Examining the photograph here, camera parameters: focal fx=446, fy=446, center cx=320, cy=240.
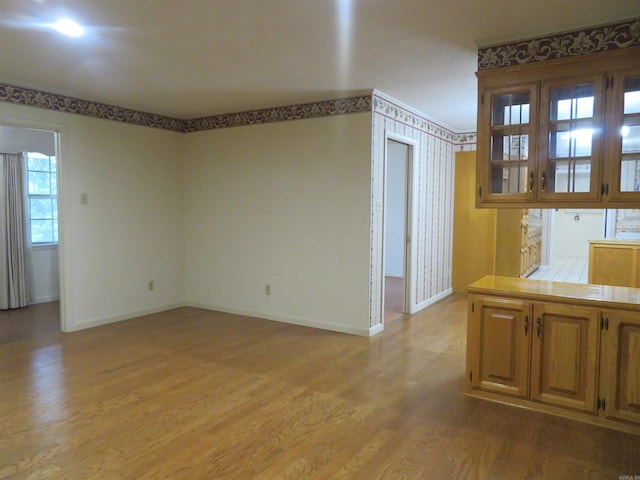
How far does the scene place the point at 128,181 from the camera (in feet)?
17.0

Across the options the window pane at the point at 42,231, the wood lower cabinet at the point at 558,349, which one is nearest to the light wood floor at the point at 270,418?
the wood lower cabinet at the point at 558,349

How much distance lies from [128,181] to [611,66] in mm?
4703

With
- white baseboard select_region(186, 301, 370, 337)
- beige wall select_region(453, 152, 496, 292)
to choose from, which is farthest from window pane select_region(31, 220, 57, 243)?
beige wall select_region(453, 152, 496, 292)

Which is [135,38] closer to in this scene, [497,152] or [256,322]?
[497,152]

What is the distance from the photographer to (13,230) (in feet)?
18.7

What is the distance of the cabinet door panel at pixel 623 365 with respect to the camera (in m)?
2.54

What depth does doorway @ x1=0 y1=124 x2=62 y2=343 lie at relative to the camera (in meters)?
5.63

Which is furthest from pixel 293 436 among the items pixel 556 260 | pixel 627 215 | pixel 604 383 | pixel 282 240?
A: pixel 556 260

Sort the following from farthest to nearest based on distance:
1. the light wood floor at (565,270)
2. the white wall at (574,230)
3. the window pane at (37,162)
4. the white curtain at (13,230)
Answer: the white wall at (574,230), the light wood floor at (565,270), the window pane at (37,162), the white curtain at (13,230)

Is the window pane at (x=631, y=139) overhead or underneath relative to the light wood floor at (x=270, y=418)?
overhead

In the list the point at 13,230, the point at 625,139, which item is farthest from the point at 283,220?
the point at 13,230

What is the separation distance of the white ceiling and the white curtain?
199 centimetres

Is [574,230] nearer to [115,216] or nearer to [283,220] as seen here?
[283,220]

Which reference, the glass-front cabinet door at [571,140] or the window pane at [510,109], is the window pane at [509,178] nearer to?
the glass-front cabinet door at [571,140]
